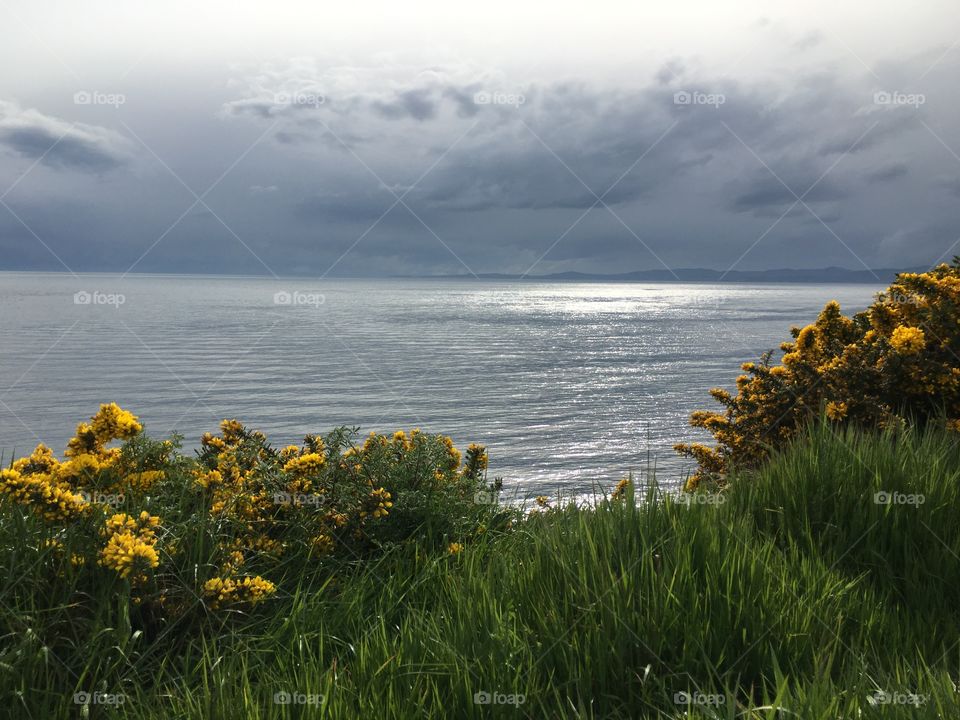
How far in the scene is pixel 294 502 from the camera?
5.42 meters

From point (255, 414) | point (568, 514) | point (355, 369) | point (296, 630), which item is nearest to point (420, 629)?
point (296, 630)

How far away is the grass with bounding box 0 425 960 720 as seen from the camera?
10.5ft

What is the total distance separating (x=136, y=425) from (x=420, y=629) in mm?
2770

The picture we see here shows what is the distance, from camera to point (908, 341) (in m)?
7.93

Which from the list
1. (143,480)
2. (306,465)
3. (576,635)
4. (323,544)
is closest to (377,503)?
(323,544)

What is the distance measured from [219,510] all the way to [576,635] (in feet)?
8.44

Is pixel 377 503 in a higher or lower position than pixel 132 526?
lower

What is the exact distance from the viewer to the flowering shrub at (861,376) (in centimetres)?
809

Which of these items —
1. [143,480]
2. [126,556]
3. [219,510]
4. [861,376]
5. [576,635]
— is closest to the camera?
[576,635]

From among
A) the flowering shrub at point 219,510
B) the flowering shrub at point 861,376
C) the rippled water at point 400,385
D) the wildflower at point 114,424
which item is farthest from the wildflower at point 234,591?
the flowering shrub at point 861,376

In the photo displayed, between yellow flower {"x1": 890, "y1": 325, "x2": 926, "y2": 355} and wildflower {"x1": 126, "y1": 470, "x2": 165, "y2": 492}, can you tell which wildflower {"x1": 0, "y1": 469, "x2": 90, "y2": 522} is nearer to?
wildflower {"x1": 126, "y1": 470, "x2": 165, "y2": 492}

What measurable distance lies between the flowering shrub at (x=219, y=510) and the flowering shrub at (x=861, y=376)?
334 cm

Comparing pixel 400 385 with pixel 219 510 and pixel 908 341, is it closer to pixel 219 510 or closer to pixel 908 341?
pixel 908 341

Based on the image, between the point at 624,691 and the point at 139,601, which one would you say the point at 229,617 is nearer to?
the point at 139,601
